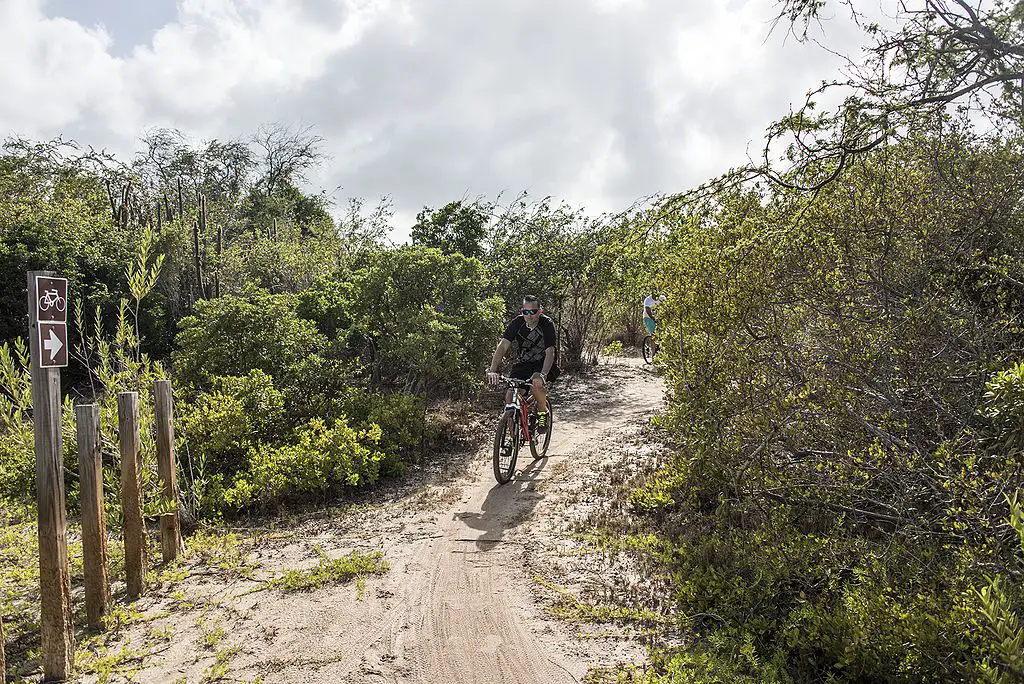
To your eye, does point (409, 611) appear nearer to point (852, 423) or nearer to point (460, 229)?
point (852, 423)

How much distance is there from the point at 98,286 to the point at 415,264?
9.31m

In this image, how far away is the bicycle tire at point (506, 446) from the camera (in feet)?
24.5

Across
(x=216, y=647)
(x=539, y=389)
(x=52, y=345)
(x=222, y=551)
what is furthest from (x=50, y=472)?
(x=539, y=389)

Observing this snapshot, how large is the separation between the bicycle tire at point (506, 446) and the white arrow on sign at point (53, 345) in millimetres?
4229

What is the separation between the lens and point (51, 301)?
162 inches

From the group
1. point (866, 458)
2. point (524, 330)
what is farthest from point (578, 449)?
point (866, 458)

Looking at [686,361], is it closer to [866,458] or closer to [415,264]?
[866,458]

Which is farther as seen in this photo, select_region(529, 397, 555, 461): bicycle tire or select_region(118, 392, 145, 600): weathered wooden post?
select_region(529, 397, 555, 461): bicycle tire

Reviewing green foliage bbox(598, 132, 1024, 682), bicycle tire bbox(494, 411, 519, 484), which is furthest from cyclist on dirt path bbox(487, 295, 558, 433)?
green foliage bbox(598, 132, 1024, 682)

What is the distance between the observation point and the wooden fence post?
18.1 ft

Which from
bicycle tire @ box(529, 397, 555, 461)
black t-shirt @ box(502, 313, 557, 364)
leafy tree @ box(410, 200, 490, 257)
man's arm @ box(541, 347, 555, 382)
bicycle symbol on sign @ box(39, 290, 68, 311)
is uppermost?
leafy tree @ box(410, 200, 490, 257)

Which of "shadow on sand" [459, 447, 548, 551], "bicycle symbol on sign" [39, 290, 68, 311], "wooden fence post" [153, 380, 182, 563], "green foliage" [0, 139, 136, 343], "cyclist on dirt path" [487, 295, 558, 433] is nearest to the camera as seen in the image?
"bicycle symbol on sign" [39, 290, 68, 311]

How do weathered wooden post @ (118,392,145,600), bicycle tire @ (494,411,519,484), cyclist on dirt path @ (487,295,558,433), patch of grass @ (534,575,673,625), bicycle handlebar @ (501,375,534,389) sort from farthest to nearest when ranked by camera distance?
cyclist on dirt path @ (487,295,558,433)
bicycle handlebar @ (501,375,534,389)
bicycle tire @ (494,411,519,484)
weathered wooden post @ (118,392,145,600)
patch of grass @ (534,575,673,625)

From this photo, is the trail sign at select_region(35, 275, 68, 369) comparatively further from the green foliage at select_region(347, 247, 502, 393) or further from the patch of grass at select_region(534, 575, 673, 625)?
the green foliage at select_region(347, 247, 502, 393)
